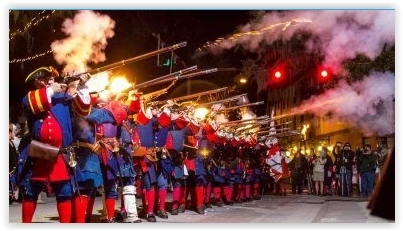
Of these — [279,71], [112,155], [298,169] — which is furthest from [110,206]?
[298,169]

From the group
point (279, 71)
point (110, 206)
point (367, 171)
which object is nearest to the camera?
point (110, 206)

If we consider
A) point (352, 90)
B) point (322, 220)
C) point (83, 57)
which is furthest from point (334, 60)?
point (83, 57)

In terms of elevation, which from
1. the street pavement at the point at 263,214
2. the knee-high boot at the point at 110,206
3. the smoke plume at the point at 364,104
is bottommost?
the street pavement at the point at 263,214

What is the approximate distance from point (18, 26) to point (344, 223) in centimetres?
484

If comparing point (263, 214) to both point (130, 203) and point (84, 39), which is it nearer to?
point (130, 203)

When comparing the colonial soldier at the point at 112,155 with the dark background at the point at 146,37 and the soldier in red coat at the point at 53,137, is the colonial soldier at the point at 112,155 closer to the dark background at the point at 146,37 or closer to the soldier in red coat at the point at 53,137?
the soldier in red coat at the point at 53,137

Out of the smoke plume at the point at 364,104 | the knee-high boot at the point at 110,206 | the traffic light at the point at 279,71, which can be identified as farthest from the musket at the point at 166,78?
the traffic light at the point at 279,71

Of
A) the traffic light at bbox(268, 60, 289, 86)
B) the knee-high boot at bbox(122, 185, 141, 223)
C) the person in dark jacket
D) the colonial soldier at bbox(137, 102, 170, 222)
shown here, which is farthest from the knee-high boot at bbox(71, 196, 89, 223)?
the person in dark jacket

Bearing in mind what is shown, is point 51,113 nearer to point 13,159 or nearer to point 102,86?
point 102,86

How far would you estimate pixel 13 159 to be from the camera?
7941 millimetres

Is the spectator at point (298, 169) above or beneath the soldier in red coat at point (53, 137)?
beneath

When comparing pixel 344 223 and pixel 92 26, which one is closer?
pixel 344 223

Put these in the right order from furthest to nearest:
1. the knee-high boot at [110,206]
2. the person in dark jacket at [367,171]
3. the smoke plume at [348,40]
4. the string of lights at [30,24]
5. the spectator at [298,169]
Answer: the spectator at [298,169], the person in dark jacket at [367,171], the string of lights at [30,24], the smoke plume at [348,40], the knee-high boot at [110,206]

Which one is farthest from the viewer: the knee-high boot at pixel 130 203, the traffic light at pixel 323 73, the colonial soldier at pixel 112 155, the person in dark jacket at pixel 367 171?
the person in dark jacket at pixel 367 171
